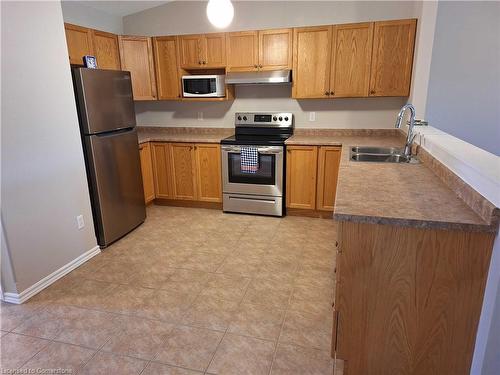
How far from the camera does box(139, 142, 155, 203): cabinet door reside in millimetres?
3978

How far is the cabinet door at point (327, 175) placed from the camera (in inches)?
139

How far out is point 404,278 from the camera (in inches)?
56.0

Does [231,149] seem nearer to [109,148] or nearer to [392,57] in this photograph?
[109,148]

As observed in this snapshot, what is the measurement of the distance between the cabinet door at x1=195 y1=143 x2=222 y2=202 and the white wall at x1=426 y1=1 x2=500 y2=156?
2.29m

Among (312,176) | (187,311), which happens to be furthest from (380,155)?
(187,311)

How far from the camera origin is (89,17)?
380 centimetres

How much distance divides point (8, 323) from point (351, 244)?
2.19 m

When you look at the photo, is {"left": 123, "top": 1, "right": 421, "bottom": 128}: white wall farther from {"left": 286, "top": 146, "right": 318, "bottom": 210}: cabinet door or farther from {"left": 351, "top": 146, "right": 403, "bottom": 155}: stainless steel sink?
{"left": 351, "top": 146, "right": 403, "bottom": 155}: stainless steel sink

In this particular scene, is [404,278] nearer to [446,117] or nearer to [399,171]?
[399,171]

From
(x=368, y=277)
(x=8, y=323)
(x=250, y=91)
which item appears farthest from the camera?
(x=250, y=91)

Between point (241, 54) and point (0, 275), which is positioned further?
point (241, 54)

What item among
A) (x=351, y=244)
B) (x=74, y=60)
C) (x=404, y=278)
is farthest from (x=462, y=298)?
(x=74, y=60)

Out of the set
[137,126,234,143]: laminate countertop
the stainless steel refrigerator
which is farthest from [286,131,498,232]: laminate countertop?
the stainless steel refrigerator

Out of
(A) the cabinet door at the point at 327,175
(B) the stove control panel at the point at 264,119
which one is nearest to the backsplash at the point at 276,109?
(B) the stove control panel at the point at 264,119
